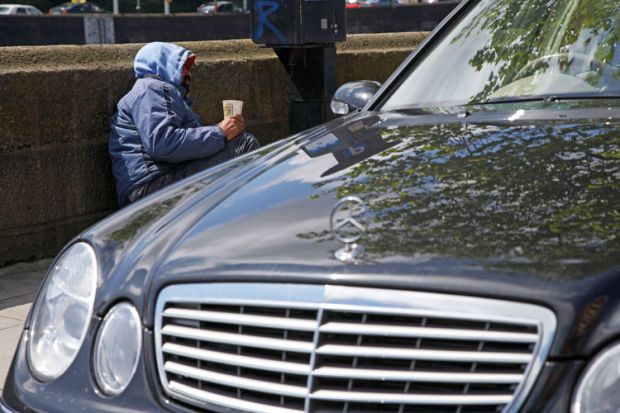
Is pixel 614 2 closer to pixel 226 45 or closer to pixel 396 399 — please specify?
pixel 396 399

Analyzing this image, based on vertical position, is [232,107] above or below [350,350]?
below

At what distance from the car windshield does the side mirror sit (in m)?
0.18

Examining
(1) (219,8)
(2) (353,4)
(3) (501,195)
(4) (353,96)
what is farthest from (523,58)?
(1) (219,8)

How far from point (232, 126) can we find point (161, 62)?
1.80ft

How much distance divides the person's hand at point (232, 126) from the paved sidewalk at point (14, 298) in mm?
1298

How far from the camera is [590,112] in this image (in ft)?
10.5

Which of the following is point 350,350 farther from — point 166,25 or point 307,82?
point 166,25

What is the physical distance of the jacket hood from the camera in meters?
6.43

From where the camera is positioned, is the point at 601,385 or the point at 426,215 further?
the point at 426,215

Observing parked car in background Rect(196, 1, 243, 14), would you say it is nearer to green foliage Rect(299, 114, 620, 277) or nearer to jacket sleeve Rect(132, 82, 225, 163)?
jacket sleeve Rect(132, 82, 225, 163)

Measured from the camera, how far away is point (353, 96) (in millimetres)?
4172

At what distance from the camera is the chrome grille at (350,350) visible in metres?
2.07

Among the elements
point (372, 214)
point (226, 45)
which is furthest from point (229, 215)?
point (226, 45)

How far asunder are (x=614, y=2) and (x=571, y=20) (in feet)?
0.49
